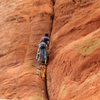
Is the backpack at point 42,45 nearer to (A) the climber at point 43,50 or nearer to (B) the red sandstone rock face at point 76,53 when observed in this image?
(A) the climber at point 43,50

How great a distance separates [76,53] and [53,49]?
3081 millimetres

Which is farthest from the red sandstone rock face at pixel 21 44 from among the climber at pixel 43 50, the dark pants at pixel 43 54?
the dark pants at pixel 43 54

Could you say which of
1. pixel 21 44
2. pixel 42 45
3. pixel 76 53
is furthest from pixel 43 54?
pixel 76 53

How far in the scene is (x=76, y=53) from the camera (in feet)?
60.3

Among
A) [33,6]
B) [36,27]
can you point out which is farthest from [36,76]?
[33,6]

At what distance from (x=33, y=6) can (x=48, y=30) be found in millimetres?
2992

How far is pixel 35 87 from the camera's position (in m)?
18.9

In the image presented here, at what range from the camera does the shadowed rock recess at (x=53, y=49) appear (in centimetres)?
1682

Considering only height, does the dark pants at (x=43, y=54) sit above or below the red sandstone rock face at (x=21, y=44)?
above

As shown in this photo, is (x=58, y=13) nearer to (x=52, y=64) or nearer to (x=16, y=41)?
(x=16, y=41)

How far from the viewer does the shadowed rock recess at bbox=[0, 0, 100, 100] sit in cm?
1682

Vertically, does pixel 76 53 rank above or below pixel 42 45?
above

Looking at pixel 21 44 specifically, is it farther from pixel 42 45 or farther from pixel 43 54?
pixel 43 54

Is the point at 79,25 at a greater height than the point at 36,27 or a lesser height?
greater
